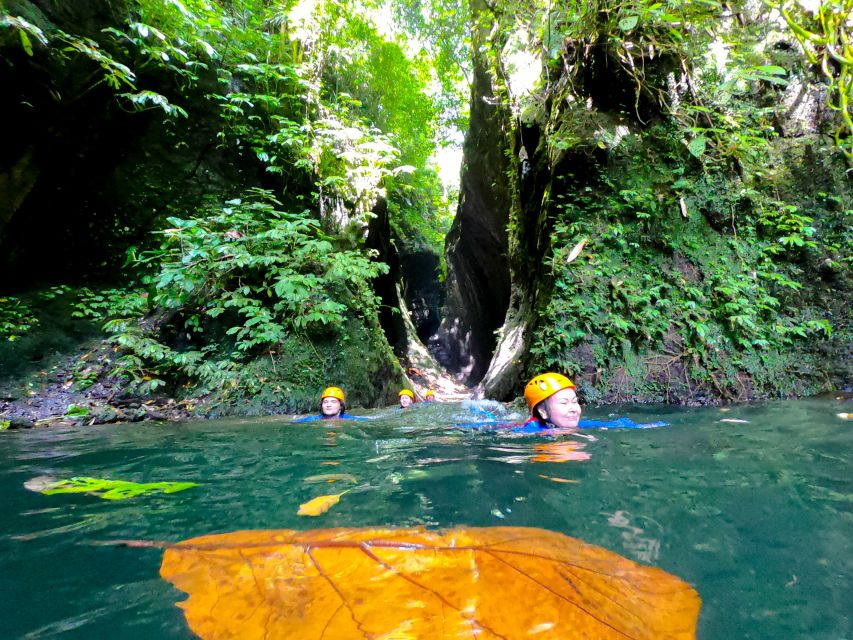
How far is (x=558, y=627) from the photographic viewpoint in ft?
2.71

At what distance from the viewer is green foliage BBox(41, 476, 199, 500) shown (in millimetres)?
1894

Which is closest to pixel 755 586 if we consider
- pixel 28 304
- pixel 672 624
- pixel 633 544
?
pixel 633 544

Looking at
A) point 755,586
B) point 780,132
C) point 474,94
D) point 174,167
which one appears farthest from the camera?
point 474,94

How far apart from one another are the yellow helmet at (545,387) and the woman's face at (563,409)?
4 cm

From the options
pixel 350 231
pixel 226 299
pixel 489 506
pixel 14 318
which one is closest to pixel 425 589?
pixel 489 506

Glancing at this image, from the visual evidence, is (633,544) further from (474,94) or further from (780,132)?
(474,94)

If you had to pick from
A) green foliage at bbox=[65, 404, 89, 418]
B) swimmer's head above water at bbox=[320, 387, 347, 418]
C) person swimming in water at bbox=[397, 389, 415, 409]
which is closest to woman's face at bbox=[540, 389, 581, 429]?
swimmer's head above water at bbox=[320, 387, 347, 418]

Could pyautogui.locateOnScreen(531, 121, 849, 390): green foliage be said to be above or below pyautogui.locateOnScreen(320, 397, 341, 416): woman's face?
above

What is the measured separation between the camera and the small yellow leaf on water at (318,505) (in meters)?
1.59

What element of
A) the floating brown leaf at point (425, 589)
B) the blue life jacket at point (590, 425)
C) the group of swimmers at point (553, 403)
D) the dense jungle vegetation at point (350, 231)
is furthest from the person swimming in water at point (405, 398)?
the floating brown leaf at point (425, 589)

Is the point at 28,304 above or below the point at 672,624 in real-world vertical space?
above

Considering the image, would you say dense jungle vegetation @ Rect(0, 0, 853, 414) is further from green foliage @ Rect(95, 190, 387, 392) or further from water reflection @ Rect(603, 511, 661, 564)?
water reflection @ Rect(603, 511, 661, 564)

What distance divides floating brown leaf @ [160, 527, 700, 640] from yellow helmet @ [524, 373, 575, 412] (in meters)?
2.26

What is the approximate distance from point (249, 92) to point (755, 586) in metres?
9.74
